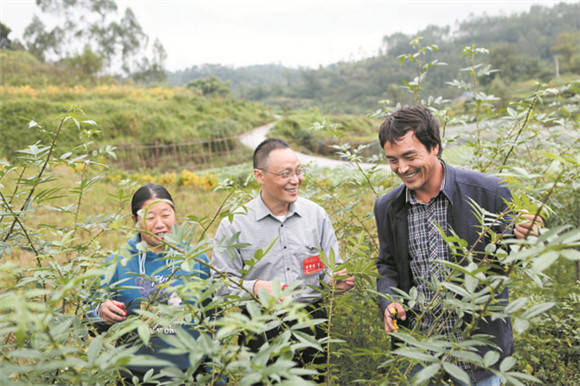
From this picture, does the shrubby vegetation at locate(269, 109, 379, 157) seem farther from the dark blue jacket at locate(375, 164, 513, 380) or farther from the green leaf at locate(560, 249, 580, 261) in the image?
the green leaf at locate(560, 249, 580, 261)

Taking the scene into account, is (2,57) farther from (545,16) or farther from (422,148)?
(545,16)

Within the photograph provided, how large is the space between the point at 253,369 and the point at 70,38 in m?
Answer: 46.1

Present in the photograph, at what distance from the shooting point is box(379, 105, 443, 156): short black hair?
1503 millimetres

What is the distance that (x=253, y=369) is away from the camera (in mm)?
573

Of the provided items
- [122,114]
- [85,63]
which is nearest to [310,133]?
[122,114]

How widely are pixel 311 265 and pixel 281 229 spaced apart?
0.82 ft

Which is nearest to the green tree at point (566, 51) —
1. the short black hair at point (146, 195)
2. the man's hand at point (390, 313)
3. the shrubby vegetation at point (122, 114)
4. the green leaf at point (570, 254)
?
the shrubby vegetation at point (122, 114)

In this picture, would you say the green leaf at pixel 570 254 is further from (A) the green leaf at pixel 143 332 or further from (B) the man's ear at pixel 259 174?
(B) the man's ear at pixel 259 174

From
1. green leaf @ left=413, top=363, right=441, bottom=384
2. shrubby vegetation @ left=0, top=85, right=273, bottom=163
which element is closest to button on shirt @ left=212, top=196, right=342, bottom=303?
green leaf @ left=413, top=363, right=441, bottom=384

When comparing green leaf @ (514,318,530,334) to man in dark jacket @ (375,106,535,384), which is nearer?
green leaf @ (514,318,530,334)

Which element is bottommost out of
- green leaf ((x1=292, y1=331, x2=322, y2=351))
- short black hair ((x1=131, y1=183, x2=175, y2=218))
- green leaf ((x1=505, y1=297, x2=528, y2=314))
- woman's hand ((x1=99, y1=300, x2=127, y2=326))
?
woman's hand ((x1=99, y1=300, x2=127, y2=326))

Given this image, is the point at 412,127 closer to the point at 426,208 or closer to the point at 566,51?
the point at 426,208

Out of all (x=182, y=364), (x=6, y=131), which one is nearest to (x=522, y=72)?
Result: (x=6, y=131)

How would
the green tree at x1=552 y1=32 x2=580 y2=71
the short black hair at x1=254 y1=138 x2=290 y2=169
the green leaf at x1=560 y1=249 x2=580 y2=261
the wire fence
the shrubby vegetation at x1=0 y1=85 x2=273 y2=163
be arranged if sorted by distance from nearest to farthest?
the green leaf at x1=560 y1=249 x2=580 y2=261, the short black hair at x1=254 y1=138 x2=290 y2=169, the shrubby vegetation at x1=0 y1=85 x2=273 y2=163, the wire fence, the green tree at x1=552 y1=32 x2=580 y2=71
